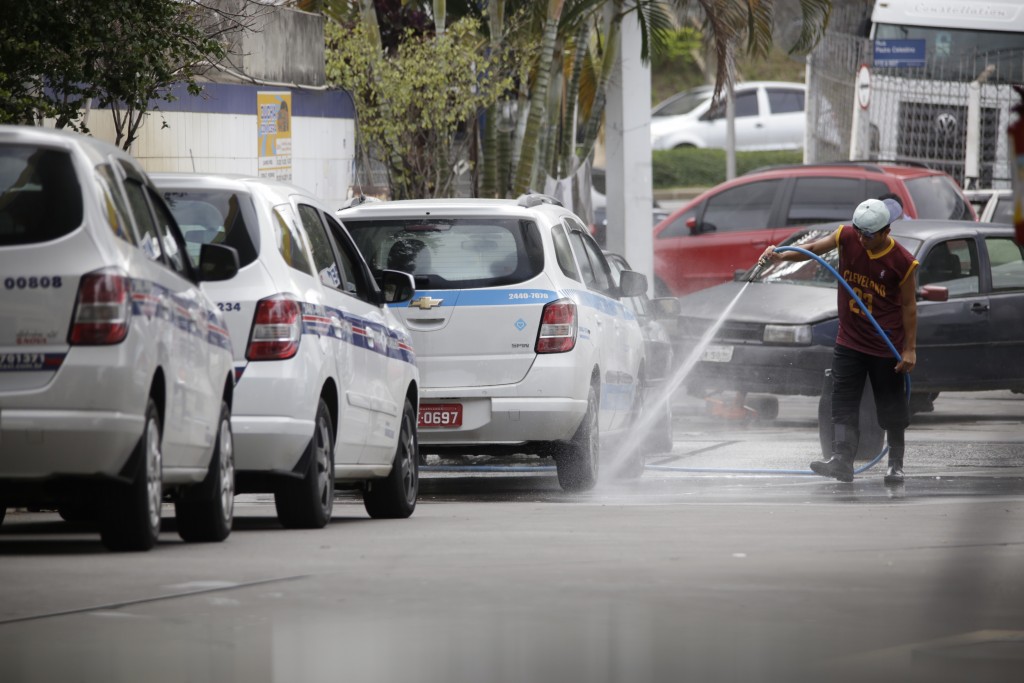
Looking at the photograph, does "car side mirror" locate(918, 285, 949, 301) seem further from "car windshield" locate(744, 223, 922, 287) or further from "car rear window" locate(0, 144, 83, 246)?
"car rear window" locate(0, 144, 83, 246)

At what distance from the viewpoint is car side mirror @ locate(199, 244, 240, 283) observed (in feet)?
28.2

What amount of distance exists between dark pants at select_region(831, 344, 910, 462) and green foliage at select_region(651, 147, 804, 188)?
104ft

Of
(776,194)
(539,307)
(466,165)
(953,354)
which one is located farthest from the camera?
(776,194)

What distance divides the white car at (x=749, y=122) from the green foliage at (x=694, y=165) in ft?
4.00

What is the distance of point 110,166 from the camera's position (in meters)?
8.01

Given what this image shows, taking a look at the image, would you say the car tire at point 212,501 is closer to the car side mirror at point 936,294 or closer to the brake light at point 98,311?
the brake light at point 98,311

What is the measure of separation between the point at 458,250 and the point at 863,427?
12.2 ft

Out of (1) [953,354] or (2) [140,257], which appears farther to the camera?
(1) [953,354]

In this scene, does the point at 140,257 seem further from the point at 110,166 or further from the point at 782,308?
the point at 782,308

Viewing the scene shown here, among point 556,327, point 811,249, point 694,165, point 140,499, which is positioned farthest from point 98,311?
point 694,165

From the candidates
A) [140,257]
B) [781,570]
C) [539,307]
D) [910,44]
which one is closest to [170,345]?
[140,257]

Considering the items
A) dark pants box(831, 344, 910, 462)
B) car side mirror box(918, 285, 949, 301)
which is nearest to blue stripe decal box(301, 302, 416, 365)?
dark pants box(831, 344, 910, 462)

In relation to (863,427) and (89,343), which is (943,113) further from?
(89,343)

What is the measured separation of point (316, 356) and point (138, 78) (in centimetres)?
414
